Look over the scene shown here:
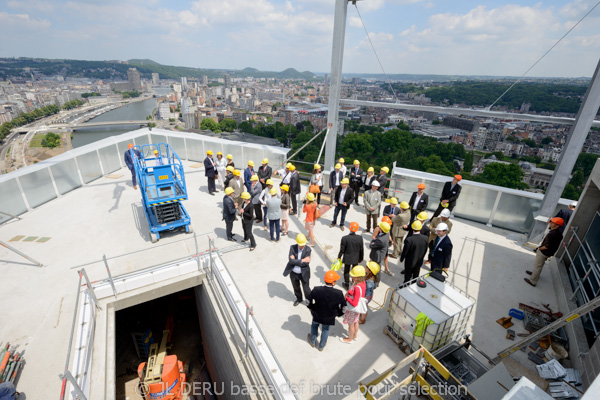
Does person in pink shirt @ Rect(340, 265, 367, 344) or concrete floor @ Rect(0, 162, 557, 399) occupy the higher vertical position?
person in pink shirt @ Rect(340, 265, 367, 344)

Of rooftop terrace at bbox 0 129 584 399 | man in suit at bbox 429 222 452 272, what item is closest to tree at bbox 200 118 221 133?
rooftop terrace at bbox 0 129 584 399

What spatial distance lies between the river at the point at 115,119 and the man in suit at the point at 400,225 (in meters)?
117

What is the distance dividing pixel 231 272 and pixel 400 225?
4.74m

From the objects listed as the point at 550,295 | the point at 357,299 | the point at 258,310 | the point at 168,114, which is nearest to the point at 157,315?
the point at 258,310

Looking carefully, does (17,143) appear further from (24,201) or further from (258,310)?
(258,310)

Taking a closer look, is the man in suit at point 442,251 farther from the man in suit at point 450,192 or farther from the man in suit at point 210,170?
the man in suit at point 210,170

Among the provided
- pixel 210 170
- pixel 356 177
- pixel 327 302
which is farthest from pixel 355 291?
pixel 210 170

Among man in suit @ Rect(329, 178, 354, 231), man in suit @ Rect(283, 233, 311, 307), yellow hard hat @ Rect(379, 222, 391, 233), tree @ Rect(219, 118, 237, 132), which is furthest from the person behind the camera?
tree @ Rect(219, 118, 237, 132)

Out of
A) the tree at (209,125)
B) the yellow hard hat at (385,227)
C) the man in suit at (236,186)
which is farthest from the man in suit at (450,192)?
the tree at (209,125)

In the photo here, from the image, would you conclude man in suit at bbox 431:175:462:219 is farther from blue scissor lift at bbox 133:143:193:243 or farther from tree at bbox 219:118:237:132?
tree at bbox 219:118:237:132

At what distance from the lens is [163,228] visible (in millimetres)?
8414

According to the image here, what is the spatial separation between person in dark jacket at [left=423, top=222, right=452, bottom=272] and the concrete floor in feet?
4.29

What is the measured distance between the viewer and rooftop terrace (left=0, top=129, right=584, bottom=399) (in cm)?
520

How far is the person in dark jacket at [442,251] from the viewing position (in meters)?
6.15
